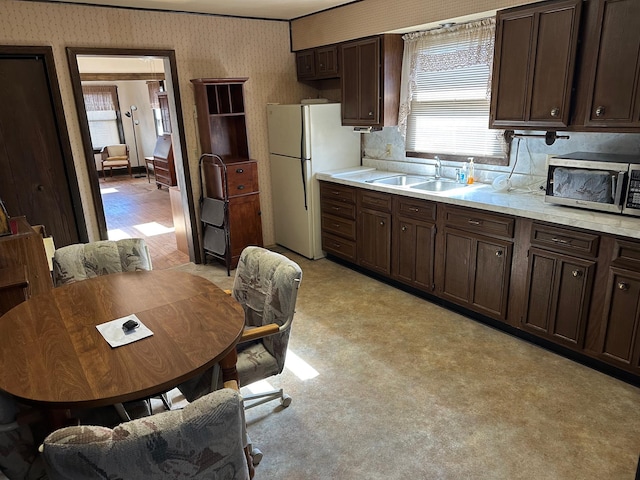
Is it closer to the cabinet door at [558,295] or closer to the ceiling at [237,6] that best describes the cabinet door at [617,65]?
the cabinet door at [558,295]

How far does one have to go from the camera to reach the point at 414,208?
3580mm

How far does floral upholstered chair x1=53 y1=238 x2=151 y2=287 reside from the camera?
2.44 meters

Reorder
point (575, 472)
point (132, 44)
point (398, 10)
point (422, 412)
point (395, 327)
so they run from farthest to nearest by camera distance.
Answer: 1. point (132, 44)
2. point (398, 10)
3. point (395, 327)
4. point (422, 412)
5. point (575, 472)

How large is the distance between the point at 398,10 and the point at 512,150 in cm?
146

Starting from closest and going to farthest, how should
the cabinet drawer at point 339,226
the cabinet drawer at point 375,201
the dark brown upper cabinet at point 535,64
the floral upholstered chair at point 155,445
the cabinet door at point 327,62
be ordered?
the floral upholstered chair at point 155,445 → the dark brown upper cabinet at point 535,64 → the cabinet drawer at point 375,201 → the cabinet drawer at point 339,226 → the cabinet door at point 327,62

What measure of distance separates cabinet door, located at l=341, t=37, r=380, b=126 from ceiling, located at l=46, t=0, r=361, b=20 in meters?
0.44

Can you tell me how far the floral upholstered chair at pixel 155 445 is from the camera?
1.05 meters

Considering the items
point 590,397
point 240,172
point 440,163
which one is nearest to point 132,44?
point 240,172

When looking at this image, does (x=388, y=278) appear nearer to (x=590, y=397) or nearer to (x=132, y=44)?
(x=590, y=397)

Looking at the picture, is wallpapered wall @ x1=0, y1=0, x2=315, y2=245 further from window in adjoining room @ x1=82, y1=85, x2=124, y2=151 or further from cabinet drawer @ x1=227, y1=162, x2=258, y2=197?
window in adjoining room @ x1=82, y1=85, x2=124, y2=151

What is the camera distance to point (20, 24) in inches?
137

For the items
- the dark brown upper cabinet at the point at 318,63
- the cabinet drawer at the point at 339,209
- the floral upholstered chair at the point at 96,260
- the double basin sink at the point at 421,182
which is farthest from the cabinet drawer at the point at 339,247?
the floral upholstered chair at the point at 96,260

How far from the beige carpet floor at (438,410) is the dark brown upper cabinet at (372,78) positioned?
1.90m

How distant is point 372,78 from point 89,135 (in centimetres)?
258
